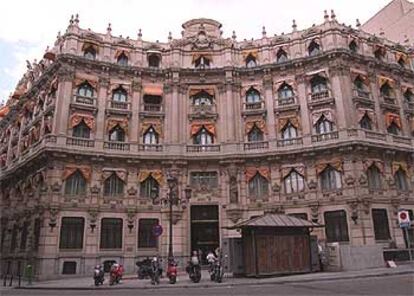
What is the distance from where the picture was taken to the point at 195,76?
111 feet

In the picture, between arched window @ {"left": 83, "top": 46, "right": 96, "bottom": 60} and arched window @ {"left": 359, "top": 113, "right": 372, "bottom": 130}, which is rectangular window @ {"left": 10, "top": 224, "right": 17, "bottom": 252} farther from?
arched window @ {"left": 359, "top": 113, "right": 372, "bottom": 130}

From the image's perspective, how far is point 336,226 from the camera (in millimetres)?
28172

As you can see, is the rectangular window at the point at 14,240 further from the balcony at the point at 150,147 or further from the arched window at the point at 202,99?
the arched window at the point at 202,99

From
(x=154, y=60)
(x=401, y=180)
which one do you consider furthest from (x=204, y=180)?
(x=401, y=180)

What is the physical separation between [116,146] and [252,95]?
40.6ft

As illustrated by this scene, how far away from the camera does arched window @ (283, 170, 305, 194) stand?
29.9 metres

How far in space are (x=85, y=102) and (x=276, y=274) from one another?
20.2 meters

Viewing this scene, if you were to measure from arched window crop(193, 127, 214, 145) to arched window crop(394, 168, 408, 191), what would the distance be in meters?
14.9

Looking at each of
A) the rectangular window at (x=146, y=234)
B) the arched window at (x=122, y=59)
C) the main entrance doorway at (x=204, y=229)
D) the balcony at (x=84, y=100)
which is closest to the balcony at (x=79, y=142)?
the balcony at (x=84, y=100)

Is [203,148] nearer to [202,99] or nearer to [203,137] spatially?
[203,137]

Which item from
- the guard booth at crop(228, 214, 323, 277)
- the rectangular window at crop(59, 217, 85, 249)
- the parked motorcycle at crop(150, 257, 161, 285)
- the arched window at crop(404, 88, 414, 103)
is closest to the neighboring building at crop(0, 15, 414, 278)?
the rectangular window at crop(59, 217, 85, 249)

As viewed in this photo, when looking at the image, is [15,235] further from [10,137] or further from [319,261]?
[319,261]

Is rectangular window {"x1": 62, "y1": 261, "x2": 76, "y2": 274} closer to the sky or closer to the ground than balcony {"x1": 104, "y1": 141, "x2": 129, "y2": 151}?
closer to the ground

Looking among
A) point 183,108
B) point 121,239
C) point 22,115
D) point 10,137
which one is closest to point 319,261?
point 121,239
